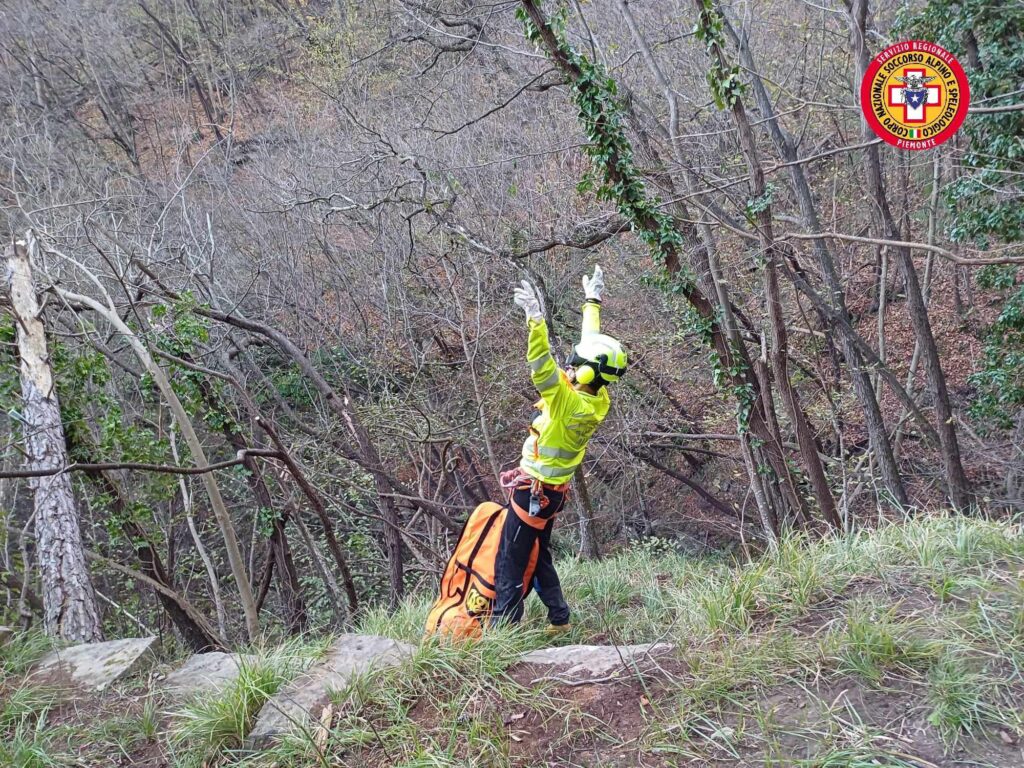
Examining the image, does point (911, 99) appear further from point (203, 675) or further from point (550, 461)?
point (203, 675)

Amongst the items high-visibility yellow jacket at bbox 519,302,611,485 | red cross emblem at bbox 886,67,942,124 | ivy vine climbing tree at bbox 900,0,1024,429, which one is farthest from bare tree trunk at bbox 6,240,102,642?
ivy vine climbing tree at bbox 900,0,1024,429

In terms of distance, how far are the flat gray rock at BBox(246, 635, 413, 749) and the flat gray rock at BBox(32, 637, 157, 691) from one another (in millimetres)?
1244

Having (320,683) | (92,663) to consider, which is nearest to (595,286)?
(320,683)

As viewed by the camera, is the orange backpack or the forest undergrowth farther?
the orange backpack

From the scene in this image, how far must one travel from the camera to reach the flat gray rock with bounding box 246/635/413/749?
9.20 ft

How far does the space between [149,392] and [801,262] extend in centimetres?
799

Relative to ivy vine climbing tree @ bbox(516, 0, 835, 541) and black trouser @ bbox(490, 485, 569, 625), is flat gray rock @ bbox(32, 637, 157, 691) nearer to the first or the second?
black trouser @ bbox(490, 485, 569, 625)

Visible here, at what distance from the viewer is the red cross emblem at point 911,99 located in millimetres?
5215

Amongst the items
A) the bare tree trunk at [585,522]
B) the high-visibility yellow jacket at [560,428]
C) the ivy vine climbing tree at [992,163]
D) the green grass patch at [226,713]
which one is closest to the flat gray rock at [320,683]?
the green grass patch at [226,713]

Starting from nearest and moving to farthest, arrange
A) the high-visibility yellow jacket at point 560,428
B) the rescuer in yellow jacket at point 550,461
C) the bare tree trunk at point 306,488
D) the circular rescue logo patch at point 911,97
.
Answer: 1. the high-visibility yellow jacket at point 560,428
2. the rescuer in yellow jacket at point 550,461
3. the bare tree trunk at point 306,488
4. the circular rescue logo patch at point 911,97

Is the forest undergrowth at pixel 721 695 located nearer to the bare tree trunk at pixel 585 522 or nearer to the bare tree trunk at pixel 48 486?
the bare tree trunk at pixel 48 486

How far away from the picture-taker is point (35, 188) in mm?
10016

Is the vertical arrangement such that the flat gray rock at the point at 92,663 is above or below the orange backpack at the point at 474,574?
above

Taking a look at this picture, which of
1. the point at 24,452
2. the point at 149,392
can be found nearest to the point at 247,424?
the point at 149,392
